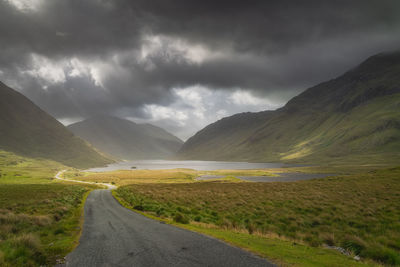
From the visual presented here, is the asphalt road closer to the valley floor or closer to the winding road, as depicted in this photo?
the winding road

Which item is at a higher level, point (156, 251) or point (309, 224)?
A: point (156, 251)

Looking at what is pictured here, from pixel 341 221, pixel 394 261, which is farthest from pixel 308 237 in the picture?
pixel 341 221

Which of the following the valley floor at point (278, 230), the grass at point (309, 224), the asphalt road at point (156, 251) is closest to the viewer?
the asphalt road at point (156, 251)

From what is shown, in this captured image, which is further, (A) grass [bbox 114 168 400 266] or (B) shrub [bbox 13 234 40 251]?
(A) grass [bbox 114 168 400 266]


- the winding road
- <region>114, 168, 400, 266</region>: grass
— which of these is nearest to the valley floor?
<region>114, 168, 400, 266</region>: grass

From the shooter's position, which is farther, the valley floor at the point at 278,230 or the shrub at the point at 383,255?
the shrub at the point at 383,255

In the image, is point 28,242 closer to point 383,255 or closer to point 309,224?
point 383,255

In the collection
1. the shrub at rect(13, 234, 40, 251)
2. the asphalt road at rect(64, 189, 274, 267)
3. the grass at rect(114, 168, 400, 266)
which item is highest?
the shrub at rect(13, 234, 40, 251)

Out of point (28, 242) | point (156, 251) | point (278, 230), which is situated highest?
point (28, 242)

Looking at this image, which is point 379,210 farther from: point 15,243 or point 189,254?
point 15,243

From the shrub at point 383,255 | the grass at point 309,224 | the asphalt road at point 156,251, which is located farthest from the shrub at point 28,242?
the shrub at point 383,255

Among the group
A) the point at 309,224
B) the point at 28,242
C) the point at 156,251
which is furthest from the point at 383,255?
the point at 28,242

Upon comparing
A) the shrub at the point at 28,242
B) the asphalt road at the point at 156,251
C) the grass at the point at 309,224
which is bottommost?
the grass at the point at 309,224

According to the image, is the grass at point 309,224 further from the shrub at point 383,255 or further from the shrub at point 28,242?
the shrub at point 28,242
